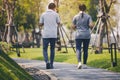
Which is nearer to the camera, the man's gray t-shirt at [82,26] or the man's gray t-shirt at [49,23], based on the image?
the man's gray t-shirt at [49,23]

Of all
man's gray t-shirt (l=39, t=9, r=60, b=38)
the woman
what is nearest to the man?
man's gray t-shirt (l=39, t=9, r=60, b=38)

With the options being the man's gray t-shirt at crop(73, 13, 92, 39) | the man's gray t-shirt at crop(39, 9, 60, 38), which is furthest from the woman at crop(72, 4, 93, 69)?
the man's gray t-shirt at crop(39, 9, 60, 38)

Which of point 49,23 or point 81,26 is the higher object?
point 49,23

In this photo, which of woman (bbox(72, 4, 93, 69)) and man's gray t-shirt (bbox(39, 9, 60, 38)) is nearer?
man's gray t-shirt (bbox(39, 9, 60, 38))

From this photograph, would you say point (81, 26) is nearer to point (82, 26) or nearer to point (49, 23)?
point (82, 26)

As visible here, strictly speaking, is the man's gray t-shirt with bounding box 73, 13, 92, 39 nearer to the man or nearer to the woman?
the woman

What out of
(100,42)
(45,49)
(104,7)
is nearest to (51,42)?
(45,49)

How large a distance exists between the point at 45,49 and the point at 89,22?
159 cm

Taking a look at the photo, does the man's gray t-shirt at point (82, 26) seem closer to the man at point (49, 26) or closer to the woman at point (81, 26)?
the woman at point (81, 26)

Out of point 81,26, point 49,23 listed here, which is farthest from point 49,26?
point 81,26

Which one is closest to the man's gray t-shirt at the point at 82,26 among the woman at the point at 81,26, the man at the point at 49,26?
Result: the woman at the point at 81,26

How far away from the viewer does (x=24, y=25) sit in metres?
74.8

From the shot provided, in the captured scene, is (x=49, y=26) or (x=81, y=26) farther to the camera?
(x=81, y=26)

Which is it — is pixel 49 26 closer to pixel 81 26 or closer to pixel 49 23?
pixel 49 23
